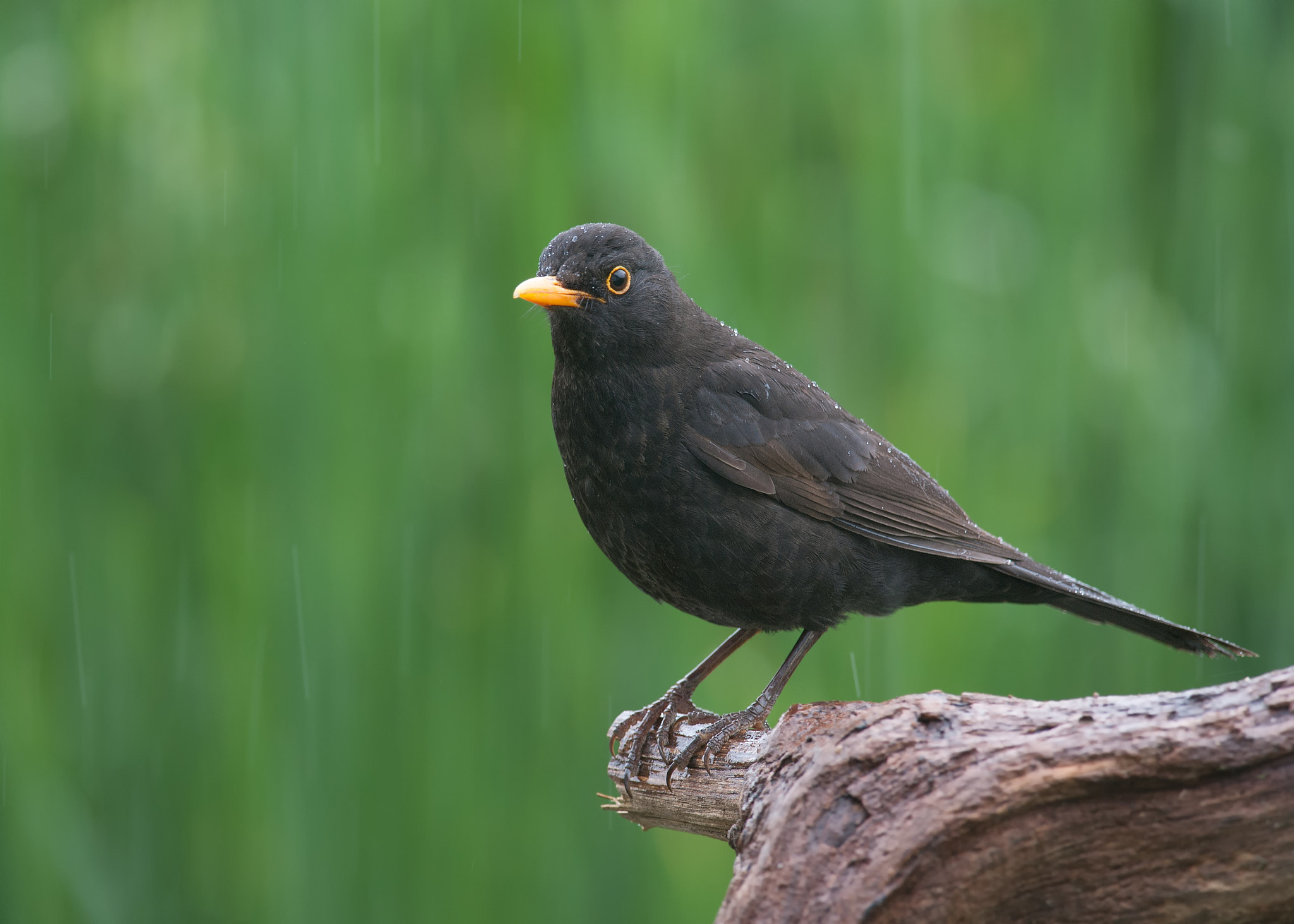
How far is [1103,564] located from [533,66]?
2.68 m

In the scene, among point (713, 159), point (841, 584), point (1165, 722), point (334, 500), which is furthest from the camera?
point (713, 159)

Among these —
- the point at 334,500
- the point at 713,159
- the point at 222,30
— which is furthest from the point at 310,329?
the point at 713,159

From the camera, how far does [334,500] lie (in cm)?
348

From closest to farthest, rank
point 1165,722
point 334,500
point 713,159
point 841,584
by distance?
point 1165,722
point 841,584
point 334,500
point 713,159

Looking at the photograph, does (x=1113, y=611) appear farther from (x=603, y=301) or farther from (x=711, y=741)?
(x=603, y=301)

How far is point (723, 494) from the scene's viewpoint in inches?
115

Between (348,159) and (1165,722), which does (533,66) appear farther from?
(1165,722)

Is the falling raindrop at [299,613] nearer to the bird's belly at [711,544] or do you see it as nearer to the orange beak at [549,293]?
the bird's belly at [711,544]

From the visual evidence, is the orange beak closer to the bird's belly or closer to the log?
the bird's belly

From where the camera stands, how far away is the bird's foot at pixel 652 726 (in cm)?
304

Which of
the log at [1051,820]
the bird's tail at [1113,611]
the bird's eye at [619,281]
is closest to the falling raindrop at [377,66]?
the bird's eye at [619,281]

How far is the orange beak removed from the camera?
2889 millimetres

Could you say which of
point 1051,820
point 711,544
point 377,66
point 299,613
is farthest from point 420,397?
point 1051,820

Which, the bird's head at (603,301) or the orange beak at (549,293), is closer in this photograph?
the orange beak at (549,293)
